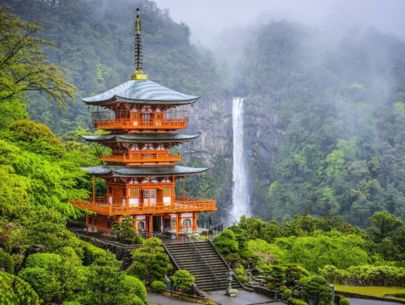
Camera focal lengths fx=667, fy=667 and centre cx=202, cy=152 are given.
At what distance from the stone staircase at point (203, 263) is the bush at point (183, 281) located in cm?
105

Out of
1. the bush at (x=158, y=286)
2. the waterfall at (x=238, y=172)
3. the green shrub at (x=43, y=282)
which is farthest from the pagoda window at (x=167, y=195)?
the waterfall at (x=238, y=172)

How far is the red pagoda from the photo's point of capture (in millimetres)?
34094

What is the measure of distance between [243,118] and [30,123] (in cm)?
6686

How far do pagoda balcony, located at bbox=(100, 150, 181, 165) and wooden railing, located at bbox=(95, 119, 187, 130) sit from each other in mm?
1321

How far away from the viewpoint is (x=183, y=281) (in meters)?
27.5

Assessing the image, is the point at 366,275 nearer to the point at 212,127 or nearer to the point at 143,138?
the point at 143,138

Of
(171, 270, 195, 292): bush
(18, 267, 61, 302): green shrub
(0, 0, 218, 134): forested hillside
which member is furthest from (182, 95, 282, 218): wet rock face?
(18, 267, 61, 302): green shrub

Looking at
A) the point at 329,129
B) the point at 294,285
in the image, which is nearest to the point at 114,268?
the point at 294,285

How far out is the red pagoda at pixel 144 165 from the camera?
112ft

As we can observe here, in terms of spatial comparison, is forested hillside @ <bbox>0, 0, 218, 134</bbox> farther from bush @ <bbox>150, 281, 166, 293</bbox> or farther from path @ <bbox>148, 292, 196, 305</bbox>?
path @ <bbox>148, 292, 196, 305</bbox>

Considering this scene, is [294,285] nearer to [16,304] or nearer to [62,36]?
[16,304]

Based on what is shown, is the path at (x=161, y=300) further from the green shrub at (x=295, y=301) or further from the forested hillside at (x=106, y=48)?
the forested hillside at (x=106, y=48)

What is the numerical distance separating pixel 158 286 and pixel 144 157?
30.1 ft

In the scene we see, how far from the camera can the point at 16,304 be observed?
15898 millimetres
